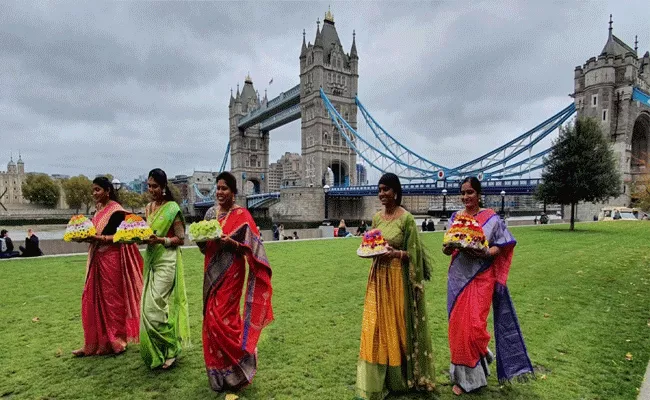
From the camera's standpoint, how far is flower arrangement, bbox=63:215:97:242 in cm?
407

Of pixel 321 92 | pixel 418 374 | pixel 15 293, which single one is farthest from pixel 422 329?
pixel 321 92

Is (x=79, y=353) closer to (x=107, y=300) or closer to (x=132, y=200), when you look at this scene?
(x=107, y=300)

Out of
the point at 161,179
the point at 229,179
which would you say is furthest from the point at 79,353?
the point at 229,179

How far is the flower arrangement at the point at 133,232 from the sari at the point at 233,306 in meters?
0.71

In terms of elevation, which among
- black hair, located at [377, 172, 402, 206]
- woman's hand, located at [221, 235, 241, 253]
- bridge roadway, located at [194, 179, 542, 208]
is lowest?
woman's hand, located at [221, 235, 241, 253]

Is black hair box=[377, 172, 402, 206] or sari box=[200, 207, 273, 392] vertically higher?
black hair box=[377, 172, 402, 206]

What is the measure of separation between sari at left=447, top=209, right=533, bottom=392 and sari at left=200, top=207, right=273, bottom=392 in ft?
6.00

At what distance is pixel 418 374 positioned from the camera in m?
3.28

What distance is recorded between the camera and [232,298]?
3432 mm

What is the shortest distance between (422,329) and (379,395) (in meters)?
0.68

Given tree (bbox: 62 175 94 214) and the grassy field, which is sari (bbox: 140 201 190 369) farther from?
tree (bbox: 62 175 94 214)

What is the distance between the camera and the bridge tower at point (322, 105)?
59531 millimetres

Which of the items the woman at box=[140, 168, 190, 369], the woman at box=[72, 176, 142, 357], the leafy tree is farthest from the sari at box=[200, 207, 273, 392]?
the leafy tree

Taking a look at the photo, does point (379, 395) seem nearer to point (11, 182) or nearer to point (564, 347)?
point (564, 347)
